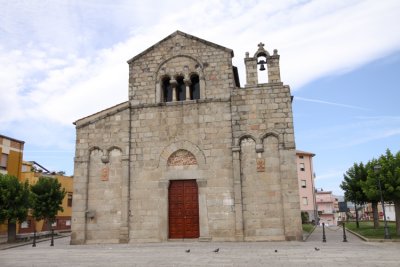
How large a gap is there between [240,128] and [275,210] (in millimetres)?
4355

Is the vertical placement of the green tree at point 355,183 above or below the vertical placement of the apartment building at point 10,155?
below

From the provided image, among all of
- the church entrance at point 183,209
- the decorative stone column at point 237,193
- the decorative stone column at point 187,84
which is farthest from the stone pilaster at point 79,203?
the decorative stone column at point 237,193

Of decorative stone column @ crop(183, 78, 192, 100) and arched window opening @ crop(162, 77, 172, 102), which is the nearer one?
decorative stone column @ crop(183, 78, 192, 100)

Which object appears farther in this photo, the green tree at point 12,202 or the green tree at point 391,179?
the green tree at point 12,202

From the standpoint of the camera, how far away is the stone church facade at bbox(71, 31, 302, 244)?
58.4 ft

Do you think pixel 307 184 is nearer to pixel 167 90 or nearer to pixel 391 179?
pixel 391 179

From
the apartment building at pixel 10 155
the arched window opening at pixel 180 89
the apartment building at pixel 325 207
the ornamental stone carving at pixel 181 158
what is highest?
the arched window opening at pixel 180 89

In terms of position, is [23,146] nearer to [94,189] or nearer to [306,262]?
[94,189]

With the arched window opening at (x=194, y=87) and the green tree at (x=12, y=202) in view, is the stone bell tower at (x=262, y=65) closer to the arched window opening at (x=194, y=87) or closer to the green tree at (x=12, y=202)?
the arched window opening at (x=194, y=87)

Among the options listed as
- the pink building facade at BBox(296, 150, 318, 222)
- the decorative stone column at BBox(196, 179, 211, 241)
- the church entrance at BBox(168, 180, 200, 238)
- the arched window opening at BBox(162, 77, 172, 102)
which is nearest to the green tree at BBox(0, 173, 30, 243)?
the church entrance at BBox(168, 180, 200, 238)

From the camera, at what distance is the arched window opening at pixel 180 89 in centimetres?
2048

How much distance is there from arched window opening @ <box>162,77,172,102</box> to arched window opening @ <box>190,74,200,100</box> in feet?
4.21

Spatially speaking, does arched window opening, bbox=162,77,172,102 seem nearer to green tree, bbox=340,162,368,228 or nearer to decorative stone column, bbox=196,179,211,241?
decorative stone column, bbox=196,179,211,241

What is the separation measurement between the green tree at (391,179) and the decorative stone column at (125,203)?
43.3ft
